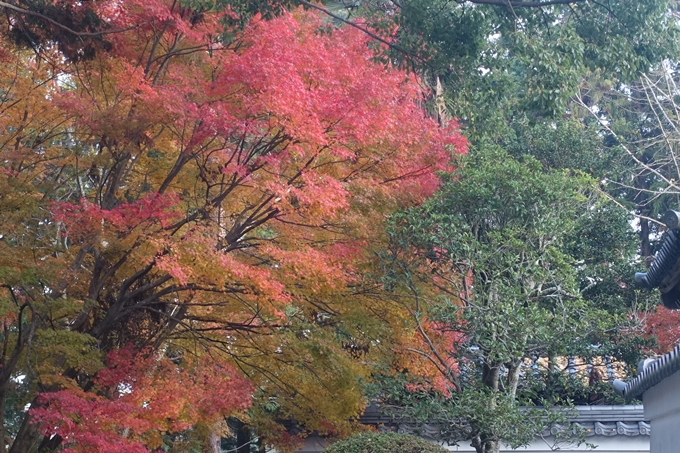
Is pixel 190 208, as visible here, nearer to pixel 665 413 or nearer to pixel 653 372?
pixel 653 372

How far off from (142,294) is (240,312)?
1.50 metres

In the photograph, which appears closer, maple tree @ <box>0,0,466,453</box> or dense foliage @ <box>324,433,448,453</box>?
maple tree @ <box>0,0,466,453</box>

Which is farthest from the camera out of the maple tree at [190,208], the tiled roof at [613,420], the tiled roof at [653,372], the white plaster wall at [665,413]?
the tiled roof at [613,420]

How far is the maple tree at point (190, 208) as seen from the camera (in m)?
8.71

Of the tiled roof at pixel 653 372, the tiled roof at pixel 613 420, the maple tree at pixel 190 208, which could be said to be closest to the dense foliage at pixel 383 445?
the maple tree at pixel 190 208

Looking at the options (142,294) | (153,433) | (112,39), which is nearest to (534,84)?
(112,39)

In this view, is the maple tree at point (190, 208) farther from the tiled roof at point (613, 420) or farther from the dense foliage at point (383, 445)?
the tiled roof at point (613, 420)

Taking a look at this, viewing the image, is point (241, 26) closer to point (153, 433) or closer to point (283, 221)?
point (283, 221)

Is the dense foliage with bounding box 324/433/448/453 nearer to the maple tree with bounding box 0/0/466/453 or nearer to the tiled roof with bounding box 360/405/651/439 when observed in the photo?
the maple tree with bounding box 0/0/466/453

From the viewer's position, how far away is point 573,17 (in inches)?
328

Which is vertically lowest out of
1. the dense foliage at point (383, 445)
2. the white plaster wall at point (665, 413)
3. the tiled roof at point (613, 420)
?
the dense foliage at point (383, 445)

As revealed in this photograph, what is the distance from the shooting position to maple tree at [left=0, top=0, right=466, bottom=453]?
8.71 meters

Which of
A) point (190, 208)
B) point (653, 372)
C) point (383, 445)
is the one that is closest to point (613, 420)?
point (383, 445)

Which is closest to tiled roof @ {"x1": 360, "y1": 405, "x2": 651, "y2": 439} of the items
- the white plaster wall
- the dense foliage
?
the dense foliage
